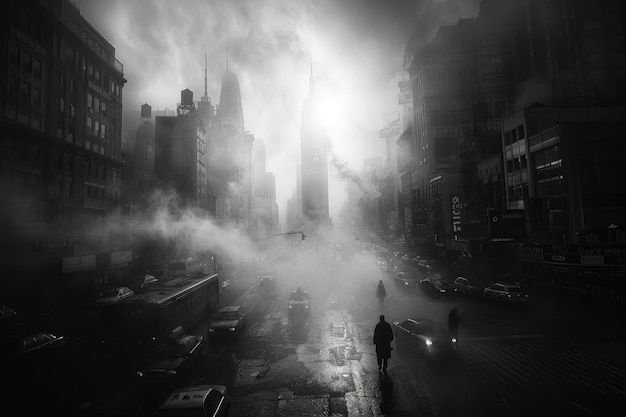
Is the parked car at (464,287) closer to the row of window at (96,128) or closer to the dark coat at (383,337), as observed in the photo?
the dark coat at (383,337)

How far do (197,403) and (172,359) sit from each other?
5.14 metres

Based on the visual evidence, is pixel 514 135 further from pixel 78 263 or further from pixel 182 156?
pixel 182 156

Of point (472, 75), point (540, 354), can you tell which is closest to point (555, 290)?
point (540, 354)

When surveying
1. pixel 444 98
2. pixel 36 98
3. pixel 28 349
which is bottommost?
pixel 28 349

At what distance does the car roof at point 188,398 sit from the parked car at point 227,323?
342 inches

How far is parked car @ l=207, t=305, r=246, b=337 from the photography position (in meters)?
18.3

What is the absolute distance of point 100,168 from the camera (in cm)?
4369

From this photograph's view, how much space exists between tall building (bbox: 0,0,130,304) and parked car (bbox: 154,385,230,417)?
29562 mm

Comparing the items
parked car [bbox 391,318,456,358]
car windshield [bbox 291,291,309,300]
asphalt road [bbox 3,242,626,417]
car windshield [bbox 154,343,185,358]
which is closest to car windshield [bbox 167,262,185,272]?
car windshield [bbox 291,291,309,300]

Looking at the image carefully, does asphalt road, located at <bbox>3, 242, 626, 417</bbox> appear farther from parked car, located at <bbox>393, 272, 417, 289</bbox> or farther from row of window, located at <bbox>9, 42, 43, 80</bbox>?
row of window, located at <bbox>9, 42, 43, 80</bbox>

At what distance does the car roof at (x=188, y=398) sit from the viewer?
28.4 ft

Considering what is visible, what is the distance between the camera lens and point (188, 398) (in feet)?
29.5

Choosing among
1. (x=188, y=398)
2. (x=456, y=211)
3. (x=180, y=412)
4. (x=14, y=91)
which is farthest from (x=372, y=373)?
(x=456, y=211)

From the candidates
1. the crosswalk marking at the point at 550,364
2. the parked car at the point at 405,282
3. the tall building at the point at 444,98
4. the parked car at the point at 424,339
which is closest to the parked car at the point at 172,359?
the parked car at the point at 424,339
